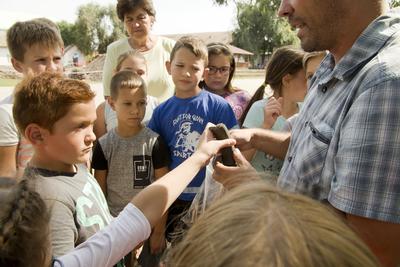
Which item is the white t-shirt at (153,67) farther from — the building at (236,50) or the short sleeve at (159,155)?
the building at (236,50)

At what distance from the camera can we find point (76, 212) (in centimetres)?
178

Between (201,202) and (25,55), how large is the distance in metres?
1.79

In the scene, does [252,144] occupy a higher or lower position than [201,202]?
higher

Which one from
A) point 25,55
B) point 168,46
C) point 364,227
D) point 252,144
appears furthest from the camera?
point 168,46

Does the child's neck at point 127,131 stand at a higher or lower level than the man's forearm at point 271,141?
lower

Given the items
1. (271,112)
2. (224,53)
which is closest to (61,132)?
(271,112)

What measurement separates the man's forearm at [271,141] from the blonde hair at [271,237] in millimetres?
1622

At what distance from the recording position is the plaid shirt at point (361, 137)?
4.24 feet

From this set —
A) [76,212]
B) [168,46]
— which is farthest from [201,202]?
[168,46]

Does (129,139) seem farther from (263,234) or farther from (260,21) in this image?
(260,21)

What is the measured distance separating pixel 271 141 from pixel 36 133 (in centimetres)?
140

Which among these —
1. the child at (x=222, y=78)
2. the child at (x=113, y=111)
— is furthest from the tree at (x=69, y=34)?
the child at (x=113, y=111)

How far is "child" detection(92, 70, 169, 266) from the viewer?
3146 millimetres

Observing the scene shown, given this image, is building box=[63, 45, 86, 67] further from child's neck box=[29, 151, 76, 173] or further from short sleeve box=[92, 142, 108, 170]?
child's neck box=[29, 151, 76, 173]
